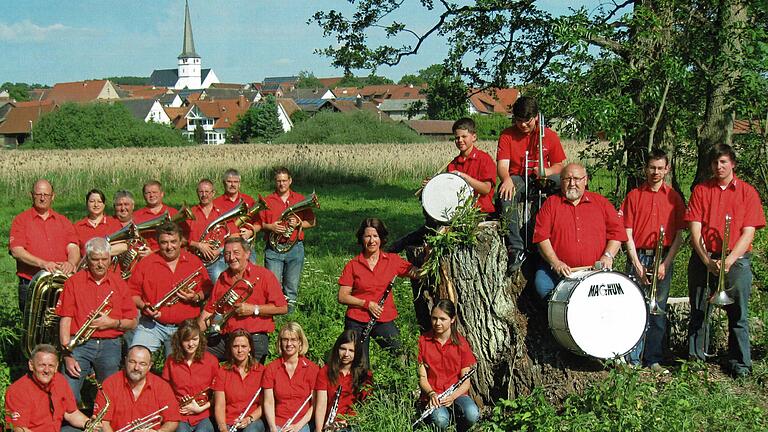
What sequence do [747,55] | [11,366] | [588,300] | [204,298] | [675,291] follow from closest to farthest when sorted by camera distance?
1. [588,300]
2. [204,298]
3. [11,366]
4. [747,55]
5. [675,291]

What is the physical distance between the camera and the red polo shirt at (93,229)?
7.82 m

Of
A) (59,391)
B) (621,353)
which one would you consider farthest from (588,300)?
(59,391)

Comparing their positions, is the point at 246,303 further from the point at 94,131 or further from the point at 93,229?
the point at 94,131

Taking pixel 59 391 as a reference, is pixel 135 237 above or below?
above

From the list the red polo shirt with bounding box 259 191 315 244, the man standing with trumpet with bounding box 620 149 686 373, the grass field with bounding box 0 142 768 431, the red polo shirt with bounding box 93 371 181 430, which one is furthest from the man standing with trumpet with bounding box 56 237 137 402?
the man standing with trumpet with bounding box 620 149 686 373

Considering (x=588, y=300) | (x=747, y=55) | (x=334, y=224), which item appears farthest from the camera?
(x=334, y=224)

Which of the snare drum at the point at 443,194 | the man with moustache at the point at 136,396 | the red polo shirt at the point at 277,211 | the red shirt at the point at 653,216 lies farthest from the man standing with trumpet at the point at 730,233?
the man with moustache at the point at 136,396

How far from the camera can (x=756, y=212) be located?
21.5 ft

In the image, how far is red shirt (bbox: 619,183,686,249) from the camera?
6.81 metres

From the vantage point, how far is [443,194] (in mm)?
6824

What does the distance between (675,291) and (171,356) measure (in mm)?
5746

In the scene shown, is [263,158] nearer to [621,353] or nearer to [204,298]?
[204,298]

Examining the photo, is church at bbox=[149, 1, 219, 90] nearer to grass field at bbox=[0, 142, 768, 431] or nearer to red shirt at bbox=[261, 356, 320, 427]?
grass field at bbox=[0, 142, 768, 431]

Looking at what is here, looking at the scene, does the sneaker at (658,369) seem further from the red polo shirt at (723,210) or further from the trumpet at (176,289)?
the trumpet at (176,289)
